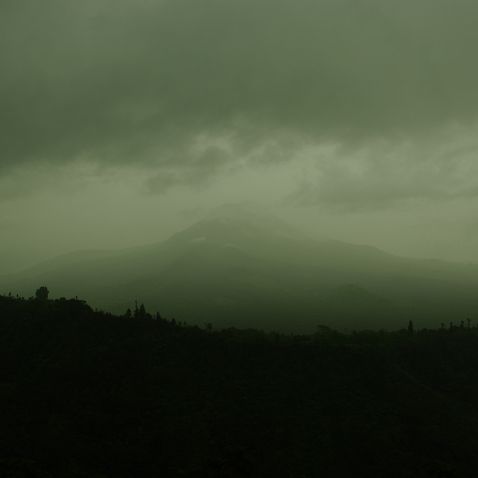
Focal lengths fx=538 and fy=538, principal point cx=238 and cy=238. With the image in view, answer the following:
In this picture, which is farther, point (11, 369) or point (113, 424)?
point (11, 369)

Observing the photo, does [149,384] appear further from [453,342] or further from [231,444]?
[453,342]

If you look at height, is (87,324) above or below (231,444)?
above

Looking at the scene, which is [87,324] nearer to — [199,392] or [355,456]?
[199,392]

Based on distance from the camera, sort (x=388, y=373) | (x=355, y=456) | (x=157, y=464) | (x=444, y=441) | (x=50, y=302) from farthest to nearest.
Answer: (x=50, y=302) < (x=388, y=373) < (x=444, y=441) < (x=355, y=456) < (x=157, y=464)

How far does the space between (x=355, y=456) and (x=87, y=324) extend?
237 feet

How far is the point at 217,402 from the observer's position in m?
108

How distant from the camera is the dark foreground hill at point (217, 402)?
91750 millimetres

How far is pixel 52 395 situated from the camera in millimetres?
107125

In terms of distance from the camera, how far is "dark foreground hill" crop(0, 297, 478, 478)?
91750 mm

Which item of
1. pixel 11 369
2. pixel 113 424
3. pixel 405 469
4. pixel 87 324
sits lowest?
pixel 405 469

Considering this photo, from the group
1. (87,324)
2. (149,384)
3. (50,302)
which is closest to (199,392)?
(149,384)

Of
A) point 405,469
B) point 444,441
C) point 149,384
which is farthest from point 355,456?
point 149,384

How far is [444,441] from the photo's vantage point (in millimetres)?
105688

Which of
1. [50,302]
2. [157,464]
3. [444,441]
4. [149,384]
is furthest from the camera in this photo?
[50,302]
